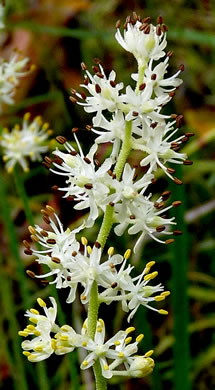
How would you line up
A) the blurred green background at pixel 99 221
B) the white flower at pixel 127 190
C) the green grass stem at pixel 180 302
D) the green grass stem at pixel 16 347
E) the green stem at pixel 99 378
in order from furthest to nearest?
the green grass stem at pixel 16 347
the blurred green background at pixel 99 221
the green grass stem at pixel 180 302
the green stem at pixel 99 378
the white flower at pixel 127 190

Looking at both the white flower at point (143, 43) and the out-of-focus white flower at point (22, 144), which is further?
the out-of-focus white flower at point (22, 144)

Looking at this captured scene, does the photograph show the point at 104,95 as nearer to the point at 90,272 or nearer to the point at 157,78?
the point at 157,78

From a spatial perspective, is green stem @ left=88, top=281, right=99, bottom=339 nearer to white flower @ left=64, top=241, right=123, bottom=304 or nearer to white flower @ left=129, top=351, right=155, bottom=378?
white flower @ left=64, top=241, right=123, bottom=304

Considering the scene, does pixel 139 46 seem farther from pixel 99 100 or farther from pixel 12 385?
pixel 12 385

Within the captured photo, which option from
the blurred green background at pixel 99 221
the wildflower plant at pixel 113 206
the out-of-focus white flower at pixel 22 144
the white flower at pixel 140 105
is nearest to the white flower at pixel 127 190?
the wildflower plant at pixel 113 206

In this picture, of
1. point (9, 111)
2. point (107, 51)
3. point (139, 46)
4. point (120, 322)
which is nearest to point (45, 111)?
point (9, 111)

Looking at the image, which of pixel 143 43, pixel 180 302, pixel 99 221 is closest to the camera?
pixel 143 43

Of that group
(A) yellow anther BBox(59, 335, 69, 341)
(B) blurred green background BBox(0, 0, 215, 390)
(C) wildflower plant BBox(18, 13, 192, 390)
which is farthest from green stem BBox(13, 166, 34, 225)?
(A) yellow anther BBox(59, 335, 69, 341)

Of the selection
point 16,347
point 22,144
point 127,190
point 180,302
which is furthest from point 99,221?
point 127,190

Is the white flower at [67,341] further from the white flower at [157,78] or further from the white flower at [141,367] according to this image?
the white flower at [157,78]
